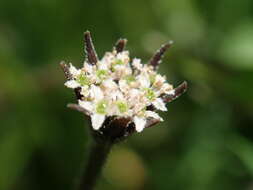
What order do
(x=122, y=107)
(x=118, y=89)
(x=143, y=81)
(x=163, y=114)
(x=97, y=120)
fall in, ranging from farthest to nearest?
(x=163, y=114), (x=143, y=81), (x=118, y=89), (x=122, y=107), (x=97, y=120)

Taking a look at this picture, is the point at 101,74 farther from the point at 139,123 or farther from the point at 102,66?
the point at 139,123

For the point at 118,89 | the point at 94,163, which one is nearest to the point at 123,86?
the point at 118,89

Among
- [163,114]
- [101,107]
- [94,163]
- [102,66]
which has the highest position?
[163,114]

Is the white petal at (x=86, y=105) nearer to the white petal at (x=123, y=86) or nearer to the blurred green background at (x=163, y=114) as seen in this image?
the white petal at (x=123, y=86)

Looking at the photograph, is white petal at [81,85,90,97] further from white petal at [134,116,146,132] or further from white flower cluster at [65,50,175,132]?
white petal at [134,116,146,132]

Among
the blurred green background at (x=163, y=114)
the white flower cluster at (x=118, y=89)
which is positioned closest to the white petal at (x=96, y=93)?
the white flower cluster at (x=118, y=89)

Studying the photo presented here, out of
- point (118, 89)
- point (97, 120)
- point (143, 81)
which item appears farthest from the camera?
point (143, 81)
